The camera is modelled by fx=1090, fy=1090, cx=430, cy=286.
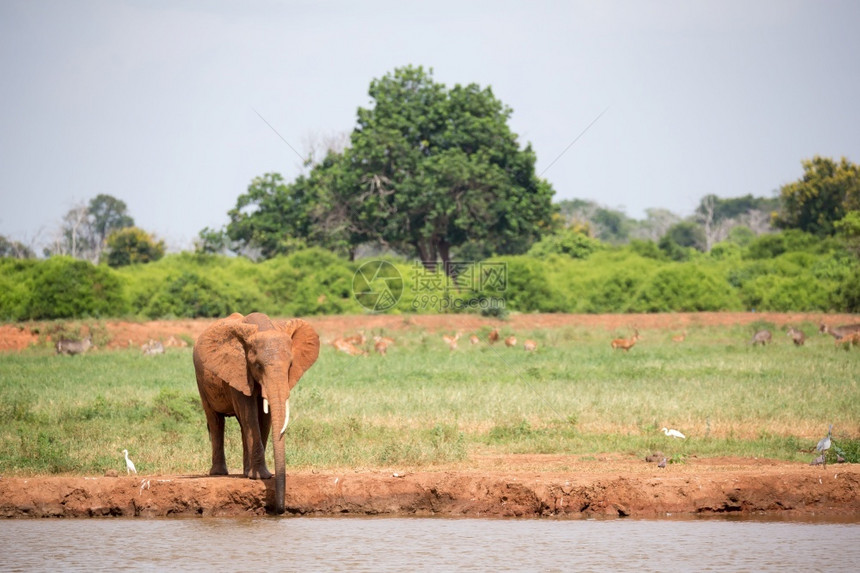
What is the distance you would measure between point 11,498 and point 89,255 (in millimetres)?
71160

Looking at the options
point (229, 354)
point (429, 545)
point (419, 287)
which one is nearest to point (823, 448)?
point (429, 545)

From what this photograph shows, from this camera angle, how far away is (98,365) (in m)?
25.8

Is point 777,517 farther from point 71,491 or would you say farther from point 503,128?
point 503,128

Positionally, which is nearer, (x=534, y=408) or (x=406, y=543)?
(x=406, y=543)

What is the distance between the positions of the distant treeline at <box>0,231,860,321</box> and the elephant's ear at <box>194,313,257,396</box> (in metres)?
26.8

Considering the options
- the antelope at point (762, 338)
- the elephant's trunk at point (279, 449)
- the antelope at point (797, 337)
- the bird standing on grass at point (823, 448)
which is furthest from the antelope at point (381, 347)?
the elephant's trunk at point (279, 449)

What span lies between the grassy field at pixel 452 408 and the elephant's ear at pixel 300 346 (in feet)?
6.03

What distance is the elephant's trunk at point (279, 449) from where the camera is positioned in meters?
11.0

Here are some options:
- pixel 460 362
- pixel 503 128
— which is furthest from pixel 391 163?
pixel 460 362

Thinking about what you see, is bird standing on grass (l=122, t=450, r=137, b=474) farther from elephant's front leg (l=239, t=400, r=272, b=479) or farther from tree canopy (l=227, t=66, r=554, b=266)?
tree canopy (l=227, t=66, r=554, b=266)

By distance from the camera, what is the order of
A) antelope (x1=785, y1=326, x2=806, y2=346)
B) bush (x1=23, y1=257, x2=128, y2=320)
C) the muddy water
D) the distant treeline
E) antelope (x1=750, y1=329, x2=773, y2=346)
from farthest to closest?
the distant treeline → bush (x1=23, y1=257, x2=128, y2=320) → antelope (x1=750, y1=329, x2=773, y2=346) → antelope (x1=785, y1=326, x2=806, y2=346) → the muddy water

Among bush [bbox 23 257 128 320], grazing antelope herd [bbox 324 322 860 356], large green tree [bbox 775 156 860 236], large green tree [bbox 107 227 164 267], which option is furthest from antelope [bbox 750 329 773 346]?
large green tree [bbox 107 227 164 267]

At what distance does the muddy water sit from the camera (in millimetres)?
9547

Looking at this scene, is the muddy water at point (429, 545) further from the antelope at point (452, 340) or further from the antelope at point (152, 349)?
the antelope at point (452, 340)
